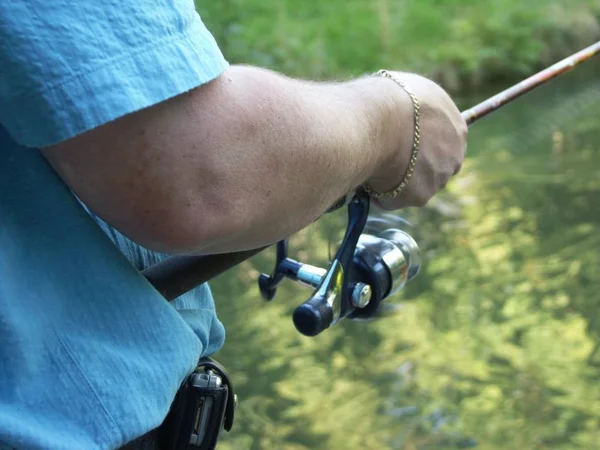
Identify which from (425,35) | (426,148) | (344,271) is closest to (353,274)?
(344,271)

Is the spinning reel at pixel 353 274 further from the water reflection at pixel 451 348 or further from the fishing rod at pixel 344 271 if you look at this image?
the water reflection at pixel 451 348

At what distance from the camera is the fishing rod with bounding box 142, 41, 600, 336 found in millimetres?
771

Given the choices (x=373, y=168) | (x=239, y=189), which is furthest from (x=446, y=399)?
(x=239, y=189)

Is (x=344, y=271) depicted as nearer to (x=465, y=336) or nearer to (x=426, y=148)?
(x=426, y=148)

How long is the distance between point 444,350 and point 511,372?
0.19 m

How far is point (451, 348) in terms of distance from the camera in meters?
2.51

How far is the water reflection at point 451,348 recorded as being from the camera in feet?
7.21

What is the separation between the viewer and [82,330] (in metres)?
0.62

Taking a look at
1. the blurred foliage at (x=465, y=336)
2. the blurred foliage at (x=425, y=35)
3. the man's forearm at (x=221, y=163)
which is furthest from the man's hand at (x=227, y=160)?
the blurred foliage at (x=425, y=35)

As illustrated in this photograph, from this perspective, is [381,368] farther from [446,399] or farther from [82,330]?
[82,330]

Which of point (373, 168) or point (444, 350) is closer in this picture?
point (373, 168)

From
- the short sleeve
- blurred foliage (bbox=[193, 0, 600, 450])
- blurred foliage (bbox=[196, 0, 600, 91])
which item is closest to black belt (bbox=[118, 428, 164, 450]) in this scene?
the short sleeve

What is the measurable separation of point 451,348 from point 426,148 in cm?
170

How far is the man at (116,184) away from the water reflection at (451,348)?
155 cm
